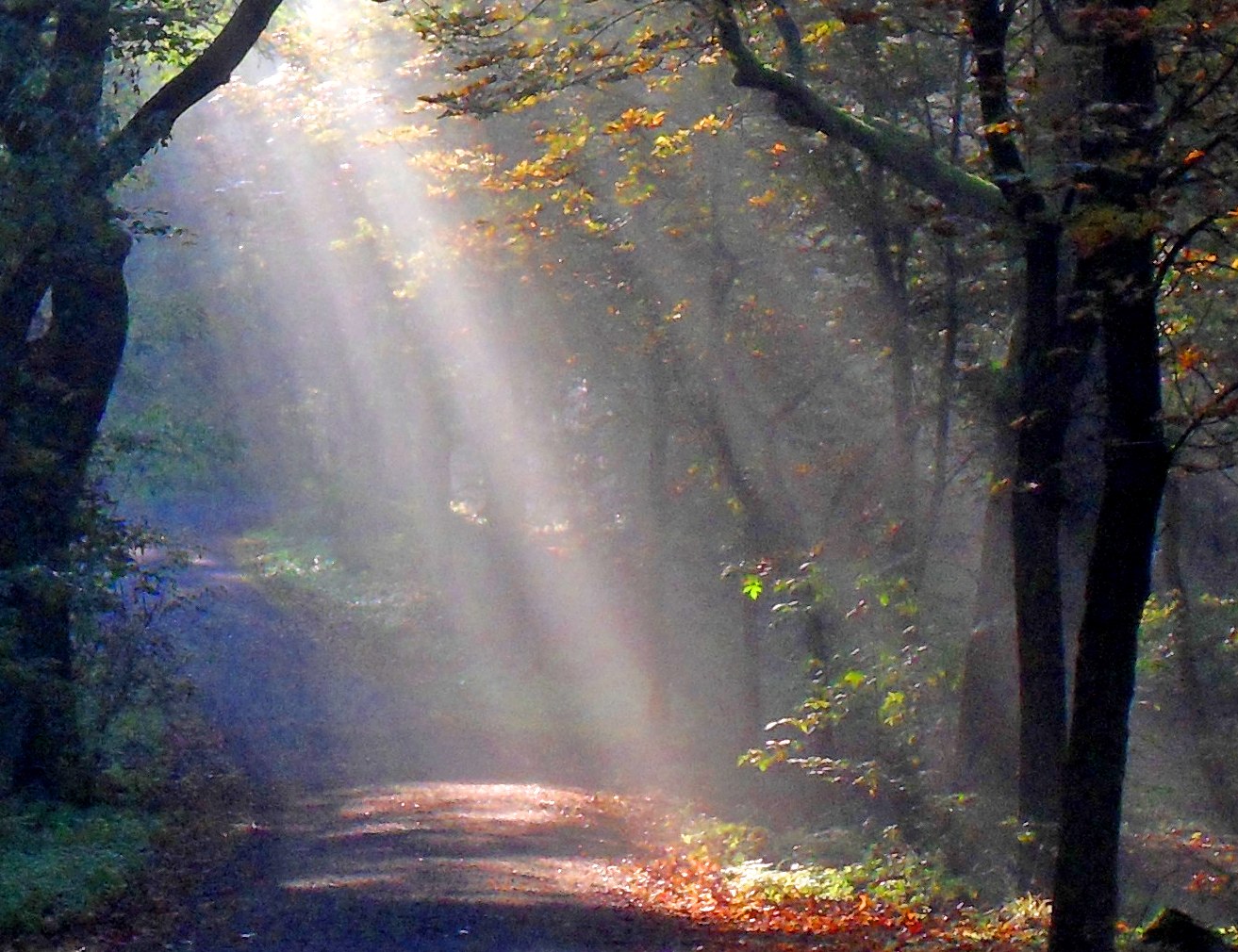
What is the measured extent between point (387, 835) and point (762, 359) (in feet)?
28.3

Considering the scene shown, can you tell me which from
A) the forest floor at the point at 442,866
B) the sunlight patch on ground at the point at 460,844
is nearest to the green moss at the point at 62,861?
the forest floor at the point at 442,866

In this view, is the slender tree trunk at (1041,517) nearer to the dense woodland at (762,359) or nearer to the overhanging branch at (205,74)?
the dense woodland at (762,359)

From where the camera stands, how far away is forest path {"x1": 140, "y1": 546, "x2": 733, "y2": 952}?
34.0ft

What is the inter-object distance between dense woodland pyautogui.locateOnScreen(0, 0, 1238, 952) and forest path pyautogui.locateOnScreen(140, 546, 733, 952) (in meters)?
1.96

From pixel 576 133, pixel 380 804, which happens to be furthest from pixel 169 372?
pixel 576 133

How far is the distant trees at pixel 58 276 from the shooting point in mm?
11398

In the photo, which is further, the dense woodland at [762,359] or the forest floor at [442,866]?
the forest floor at [442,866]

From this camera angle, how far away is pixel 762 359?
20.2m

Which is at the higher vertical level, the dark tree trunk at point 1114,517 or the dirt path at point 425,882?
the dark tree trunk at point 1114,517

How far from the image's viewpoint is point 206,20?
14.0m

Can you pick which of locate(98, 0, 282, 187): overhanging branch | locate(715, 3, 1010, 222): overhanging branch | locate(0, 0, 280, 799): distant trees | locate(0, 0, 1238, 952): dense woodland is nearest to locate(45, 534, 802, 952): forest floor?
locate(0, 0, 1238, 952): dense woodland

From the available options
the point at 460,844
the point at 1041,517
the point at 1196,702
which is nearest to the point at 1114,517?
the point at 1041,517

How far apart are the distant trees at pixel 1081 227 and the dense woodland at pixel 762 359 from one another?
1.4 inches

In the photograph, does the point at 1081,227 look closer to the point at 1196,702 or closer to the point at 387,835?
the point at 387,835
